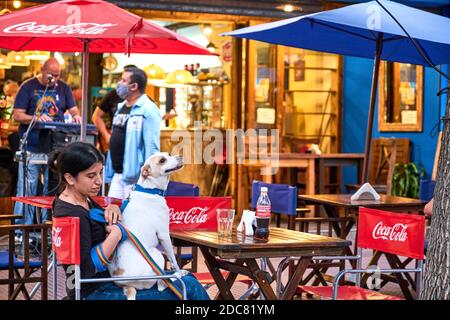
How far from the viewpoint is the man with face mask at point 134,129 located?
331 inches

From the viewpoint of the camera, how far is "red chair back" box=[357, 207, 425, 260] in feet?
18.2

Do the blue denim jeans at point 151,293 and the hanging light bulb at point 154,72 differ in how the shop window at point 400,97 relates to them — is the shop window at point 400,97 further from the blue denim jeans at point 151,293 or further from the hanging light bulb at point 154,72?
Answer: the blue denim jeans at point 151,293

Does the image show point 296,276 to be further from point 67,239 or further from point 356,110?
point 356,110

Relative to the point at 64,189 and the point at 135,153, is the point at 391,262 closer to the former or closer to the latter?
the point at 135,153

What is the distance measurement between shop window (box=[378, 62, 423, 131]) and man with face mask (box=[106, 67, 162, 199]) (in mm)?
6573

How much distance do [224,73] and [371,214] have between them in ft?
27.0

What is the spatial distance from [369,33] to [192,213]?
3.60m

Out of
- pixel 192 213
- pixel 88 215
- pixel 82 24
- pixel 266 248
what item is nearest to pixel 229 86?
pixel 82 24

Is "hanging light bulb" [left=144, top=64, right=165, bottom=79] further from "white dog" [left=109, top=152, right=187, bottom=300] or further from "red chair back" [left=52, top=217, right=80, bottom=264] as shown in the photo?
"red chair back" [left=52, top=217, right=80, bottom=264]

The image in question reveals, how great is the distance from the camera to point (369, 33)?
8922mm

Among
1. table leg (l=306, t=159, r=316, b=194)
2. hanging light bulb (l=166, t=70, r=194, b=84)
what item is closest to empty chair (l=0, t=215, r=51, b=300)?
table leg (l=306, t=159, r=316, b=194)

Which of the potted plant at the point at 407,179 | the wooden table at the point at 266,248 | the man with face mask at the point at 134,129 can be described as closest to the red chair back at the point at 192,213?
the wooden table at the point at 266,248

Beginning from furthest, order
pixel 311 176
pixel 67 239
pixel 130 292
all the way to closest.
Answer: pixel 311 176 → pixel 130 292 → pixel 67 239
